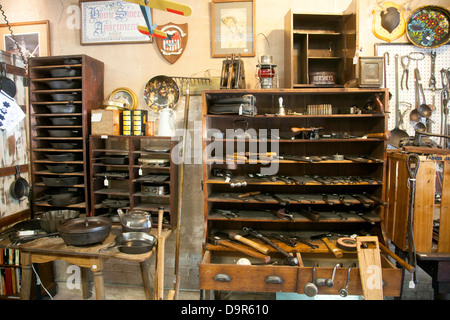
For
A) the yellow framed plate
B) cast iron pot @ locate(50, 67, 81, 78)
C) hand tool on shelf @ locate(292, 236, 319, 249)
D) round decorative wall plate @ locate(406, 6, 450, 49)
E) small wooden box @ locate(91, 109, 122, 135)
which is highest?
round decorative wall plate @ locate(406, 6, 450, 49)

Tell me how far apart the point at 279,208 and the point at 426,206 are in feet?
4.17

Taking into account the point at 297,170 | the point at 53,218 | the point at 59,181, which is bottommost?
the point at 53,218

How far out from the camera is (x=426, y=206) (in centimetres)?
241

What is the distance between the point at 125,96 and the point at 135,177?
98cm

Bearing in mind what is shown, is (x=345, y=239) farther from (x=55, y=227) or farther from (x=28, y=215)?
(x=28, y=215)

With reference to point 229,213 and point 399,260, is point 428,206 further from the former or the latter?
point 229,213

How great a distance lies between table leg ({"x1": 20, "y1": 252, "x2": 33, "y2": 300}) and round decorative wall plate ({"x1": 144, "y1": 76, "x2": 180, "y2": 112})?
1875 mm

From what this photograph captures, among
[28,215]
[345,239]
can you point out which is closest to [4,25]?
[28,215]

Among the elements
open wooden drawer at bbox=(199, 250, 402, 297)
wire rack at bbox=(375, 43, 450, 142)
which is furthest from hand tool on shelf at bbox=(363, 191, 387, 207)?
wire rack at bbox=(375, 43, 450, 142)

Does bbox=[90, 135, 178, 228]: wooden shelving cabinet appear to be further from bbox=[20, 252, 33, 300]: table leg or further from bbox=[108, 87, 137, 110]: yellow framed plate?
bbox=[20, 252, 33, 300]: table leg

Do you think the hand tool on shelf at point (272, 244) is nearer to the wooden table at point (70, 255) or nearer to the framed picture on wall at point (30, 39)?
the wooden table at point (70, 255)

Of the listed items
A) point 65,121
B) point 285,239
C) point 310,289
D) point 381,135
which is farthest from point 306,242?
point 65,121

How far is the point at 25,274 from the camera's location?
2.45 m

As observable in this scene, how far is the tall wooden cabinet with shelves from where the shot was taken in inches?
122
